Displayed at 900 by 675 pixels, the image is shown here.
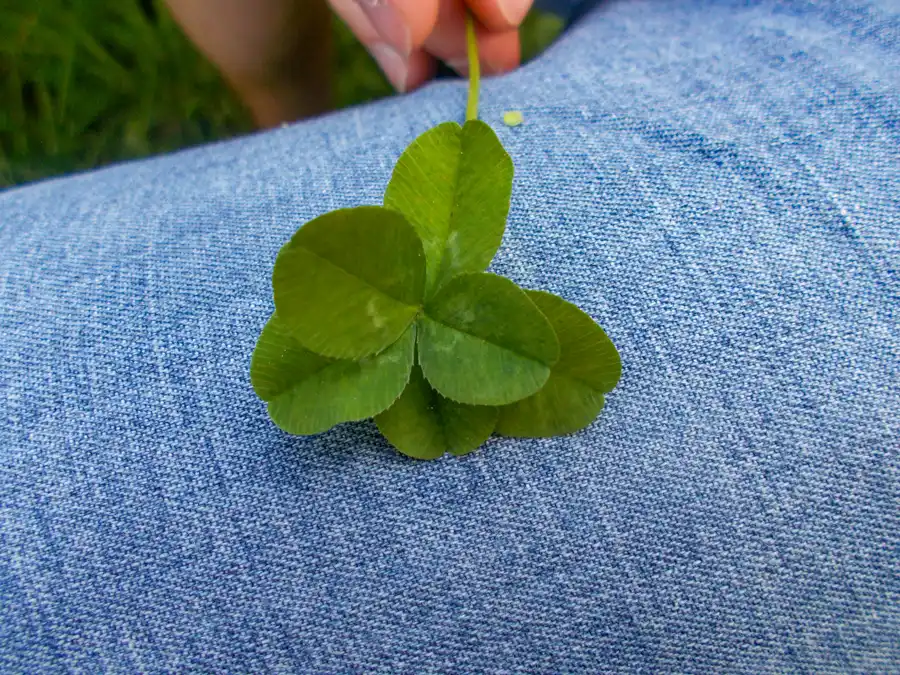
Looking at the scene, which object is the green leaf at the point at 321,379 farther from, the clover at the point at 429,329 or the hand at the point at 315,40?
the hand at the point at 315,40

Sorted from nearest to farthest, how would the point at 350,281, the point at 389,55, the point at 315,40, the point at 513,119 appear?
the point at 350,281, the point at 513,119, the point at 389,55, the point at 315,40

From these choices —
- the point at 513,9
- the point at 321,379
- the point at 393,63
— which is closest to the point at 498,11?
the point at 513,9

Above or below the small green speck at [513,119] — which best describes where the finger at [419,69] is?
below

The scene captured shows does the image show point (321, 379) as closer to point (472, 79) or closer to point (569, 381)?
point (569, 381)

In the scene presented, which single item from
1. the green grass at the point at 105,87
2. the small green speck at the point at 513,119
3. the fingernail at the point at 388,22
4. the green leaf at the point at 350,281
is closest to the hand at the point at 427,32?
the fingernail at the point at 388,22

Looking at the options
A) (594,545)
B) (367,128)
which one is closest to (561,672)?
(594,545)

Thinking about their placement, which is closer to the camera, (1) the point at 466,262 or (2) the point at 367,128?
(1) the point at 466,262

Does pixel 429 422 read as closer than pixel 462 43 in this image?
Yes

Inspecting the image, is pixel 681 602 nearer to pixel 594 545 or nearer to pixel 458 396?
pixel 594 545
